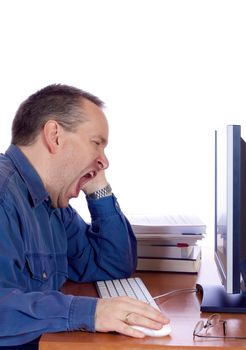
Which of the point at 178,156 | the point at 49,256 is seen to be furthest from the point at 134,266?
the point at 178,156

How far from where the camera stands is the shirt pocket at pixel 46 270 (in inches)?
56.1

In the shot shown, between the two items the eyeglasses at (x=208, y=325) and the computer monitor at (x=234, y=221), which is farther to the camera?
the computer monitor at (x=234, y=221)

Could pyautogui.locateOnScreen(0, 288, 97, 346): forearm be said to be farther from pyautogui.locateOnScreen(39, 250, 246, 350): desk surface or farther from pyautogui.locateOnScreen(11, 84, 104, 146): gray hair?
pyautogui.locateOnScreen(11, 84, 104, 146): gray hair

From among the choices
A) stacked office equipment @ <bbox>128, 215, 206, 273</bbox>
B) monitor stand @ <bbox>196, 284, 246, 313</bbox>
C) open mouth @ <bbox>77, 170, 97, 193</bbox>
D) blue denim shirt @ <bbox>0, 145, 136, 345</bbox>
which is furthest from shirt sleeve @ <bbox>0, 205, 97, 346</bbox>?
stacked office equipment @ <bbox>128, 215, 206, 273</bbox>

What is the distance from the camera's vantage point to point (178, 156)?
2861 millimetres

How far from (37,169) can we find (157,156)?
138 centimetres

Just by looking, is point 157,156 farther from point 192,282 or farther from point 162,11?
point 192,282

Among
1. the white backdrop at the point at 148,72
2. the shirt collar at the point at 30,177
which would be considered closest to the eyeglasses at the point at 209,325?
the shirt collar at the point at 30,177

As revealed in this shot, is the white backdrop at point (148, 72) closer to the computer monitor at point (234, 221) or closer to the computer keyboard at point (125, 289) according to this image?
the computer keyboard at point (125, 289)

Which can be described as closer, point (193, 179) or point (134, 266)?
point (134, 266)

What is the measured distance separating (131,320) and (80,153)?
547 mm

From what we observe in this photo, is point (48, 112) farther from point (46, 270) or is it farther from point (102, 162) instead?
point (46, 270)

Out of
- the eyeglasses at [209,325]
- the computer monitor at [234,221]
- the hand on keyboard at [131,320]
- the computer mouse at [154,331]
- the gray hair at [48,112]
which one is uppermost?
the gray hair at [48,112]

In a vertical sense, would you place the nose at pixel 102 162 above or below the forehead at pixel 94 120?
below
